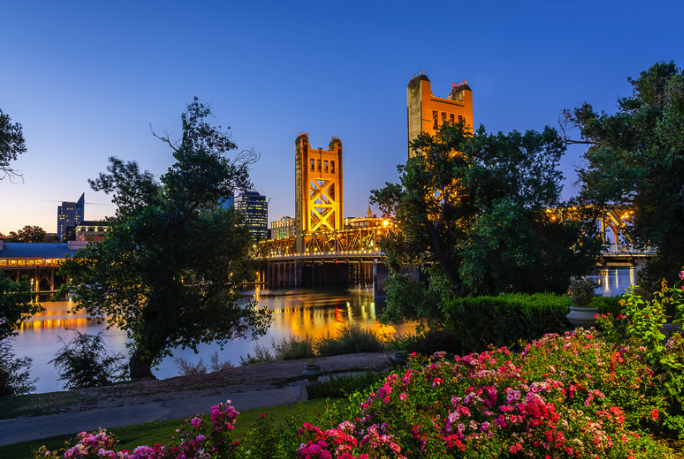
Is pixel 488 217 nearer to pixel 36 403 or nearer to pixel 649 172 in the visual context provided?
pixel 649 172

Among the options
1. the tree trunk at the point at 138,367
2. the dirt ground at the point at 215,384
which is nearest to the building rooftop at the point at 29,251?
the tree trunk at the point at 138,367

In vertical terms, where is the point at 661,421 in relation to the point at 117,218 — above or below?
below

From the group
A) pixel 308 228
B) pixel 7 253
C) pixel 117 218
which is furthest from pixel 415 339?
pixel 7 253

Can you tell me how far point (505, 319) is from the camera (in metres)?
10.5

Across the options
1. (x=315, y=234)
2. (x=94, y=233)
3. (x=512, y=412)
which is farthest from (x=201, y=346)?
(x=94, y=233)

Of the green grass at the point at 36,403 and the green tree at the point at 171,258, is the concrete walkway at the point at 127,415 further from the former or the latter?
the green tree at the point at 171,258

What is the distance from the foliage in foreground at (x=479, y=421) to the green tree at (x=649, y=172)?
34.3 feet

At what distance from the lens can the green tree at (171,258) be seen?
12.3 metres

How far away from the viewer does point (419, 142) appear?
55.8ft

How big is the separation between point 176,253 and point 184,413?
21.1ft

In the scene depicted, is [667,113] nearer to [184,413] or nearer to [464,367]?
[464,367]

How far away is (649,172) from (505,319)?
8717 mm

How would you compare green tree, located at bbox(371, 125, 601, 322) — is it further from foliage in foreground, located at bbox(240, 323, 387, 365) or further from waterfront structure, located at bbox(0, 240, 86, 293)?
waterfront structure, located at bbox(0, 240, 86, 293)

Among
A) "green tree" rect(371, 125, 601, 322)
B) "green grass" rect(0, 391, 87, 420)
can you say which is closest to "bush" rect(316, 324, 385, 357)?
"green tree" rect(371, 125, 601, 322)
